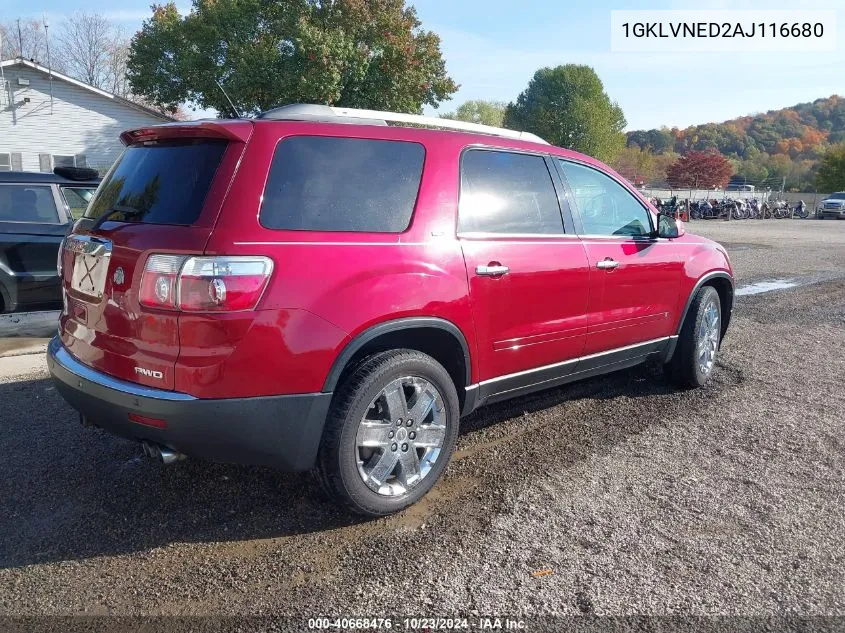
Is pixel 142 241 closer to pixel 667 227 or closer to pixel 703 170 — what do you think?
pixel 667 227

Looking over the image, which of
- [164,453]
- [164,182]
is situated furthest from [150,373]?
[164,182]

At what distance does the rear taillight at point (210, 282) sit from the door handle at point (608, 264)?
227 centimetres

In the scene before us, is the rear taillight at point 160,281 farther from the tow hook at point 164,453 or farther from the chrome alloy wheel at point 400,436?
the chrome alloy wheel at point 400,436

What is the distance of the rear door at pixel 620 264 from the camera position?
13.9 ft

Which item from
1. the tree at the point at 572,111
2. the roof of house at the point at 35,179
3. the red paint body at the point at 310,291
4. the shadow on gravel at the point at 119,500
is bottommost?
the shadow on gravel at the point at 119,500

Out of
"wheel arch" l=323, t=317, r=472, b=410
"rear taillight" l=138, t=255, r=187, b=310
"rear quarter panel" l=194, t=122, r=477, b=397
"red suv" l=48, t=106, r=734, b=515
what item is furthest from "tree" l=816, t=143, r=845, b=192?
"rear taillight" l=138, t=255, r=187, b=310

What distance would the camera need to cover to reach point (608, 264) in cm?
426

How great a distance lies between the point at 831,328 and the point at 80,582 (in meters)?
7.92

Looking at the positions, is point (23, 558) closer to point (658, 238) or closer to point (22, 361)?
point (22, 361)

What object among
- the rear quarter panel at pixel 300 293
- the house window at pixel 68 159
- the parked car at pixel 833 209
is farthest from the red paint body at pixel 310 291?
the parked car at pixel 833 209

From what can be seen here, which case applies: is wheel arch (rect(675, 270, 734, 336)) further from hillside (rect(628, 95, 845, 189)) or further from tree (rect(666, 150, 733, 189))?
hillside (rect(628, 95, 845, 189))

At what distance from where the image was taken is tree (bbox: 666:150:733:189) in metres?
69.2

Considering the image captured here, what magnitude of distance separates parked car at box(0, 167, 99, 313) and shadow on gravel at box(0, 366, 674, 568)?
8.71 feet

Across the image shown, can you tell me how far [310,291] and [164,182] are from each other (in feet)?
2.87
